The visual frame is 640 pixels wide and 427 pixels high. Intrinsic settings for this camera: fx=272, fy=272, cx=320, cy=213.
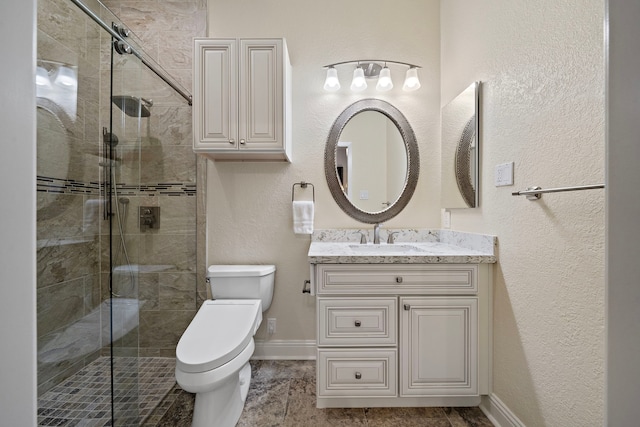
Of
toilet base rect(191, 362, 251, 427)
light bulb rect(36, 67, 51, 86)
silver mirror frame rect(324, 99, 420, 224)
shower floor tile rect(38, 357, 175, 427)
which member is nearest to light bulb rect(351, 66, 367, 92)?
silver mirror frame rect(324, 99, 420, 224)

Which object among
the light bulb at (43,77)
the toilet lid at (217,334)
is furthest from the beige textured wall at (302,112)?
the light bulb at (43,77)

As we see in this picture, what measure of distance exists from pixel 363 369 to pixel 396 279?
20.1 inches

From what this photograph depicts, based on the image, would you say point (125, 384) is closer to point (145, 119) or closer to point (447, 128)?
point (145, 119)

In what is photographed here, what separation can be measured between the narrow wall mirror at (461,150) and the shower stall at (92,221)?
192 centimetres

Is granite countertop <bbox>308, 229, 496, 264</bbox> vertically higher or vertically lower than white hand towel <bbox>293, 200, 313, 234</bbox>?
lower

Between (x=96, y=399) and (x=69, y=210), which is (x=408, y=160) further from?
(x=96, y=399)

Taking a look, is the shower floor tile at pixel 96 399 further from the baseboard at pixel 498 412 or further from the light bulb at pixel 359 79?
the light bulb at pixel 359 79

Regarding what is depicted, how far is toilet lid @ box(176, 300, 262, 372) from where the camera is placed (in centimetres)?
120

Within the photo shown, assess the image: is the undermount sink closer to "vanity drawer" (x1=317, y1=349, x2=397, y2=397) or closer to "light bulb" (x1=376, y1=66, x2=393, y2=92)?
"vanity drawer" (x1=317, y1=349, x2=397, y2=397)

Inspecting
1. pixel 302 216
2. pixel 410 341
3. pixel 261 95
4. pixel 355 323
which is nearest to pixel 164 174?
pixel 261 95

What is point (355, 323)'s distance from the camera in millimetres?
1451

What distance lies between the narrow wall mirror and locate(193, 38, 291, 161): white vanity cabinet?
3.68 feet

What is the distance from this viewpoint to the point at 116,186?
4.77 feet

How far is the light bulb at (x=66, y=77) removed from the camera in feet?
4.49
